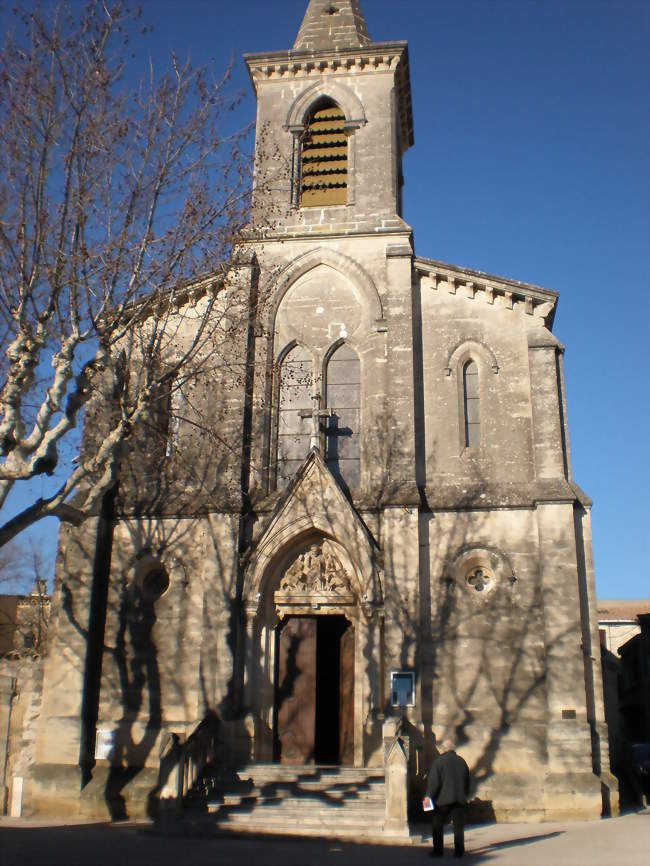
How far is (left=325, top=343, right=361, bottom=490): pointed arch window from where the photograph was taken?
1867cm

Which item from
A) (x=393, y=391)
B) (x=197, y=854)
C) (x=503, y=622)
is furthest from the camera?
(x=393, y=391)

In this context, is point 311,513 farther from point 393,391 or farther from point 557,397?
point 557,397

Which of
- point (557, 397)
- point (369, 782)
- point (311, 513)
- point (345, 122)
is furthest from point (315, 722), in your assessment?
point (345, 122)

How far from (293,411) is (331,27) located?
A: 38.7 ft

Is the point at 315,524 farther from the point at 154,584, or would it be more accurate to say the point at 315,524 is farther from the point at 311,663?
the point at 154,584

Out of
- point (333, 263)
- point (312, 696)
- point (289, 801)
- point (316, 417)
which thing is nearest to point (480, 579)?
point (312, 696)

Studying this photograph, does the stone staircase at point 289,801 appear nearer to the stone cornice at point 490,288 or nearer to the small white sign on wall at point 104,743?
the small white sign on wall at point 104,743

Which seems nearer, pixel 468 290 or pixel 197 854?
pixel 197 854

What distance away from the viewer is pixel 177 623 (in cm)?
1770

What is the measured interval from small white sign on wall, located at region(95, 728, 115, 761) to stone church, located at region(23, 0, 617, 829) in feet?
0.14

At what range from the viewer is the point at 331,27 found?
24.0 meters

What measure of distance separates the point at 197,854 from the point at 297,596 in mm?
6708

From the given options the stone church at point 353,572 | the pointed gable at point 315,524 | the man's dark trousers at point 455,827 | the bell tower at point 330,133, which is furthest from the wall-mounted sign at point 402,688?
the bell tower at point 330,133

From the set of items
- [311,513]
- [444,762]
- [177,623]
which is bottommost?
[444,762]
